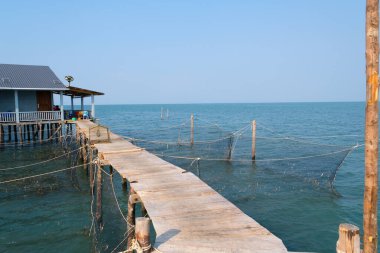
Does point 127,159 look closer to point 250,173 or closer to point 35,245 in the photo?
point 35,245

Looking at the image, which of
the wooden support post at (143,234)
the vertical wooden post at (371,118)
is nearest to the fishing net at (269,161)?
the wooden support post at (143,234)

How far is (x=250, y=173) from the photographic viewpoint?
751 inches

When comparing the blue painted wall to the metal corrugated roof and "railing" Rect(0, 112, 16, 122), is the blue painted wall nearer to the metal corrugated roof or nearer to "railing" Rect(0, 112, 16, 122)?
the metal corrugated roof

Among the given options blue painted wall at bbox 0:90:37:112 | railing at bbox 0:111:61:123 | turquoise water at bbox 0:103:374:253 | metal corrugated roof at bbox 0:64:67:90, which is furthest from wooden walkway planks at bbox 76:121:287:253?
blue painted wall at bbox 0:90:37:112

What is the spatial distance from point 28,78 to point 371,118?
90.3ft

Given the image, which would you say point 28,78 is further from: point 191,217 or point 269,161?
point 191,217

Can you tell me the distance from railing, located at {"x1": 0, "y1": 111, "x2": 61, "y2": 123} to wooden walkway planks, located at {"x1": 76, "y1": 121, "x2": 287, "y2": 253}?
691 inches

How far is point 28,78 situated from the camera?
2672 cm

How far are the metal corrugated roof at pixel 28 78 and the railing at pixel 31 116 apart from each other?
7.22ft

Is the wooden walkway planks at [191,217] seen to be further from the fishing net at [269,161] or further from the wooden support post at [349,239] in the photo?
the fishing net at [269,161]

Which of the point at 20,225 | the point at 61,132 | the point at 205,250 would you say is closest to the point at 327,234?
the point at 205,250

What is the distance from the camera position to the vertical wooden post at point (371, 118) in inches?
196

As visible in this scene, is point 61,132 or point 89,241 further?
point 61,132

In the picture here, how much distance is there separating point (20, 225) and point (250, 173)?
12.5m
